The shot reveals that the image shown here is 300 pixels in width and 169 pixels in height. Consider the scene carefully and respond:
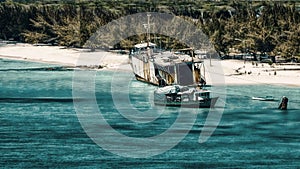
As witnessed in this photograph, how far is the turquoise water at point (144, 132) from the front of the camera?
71.4 m

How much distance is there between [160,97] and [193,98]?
521cm

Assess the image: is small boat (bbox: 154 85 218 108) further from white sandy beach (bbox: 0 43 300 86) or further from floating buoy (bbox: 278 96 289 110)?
white sandy beach (bbox: 0 43 300 86)

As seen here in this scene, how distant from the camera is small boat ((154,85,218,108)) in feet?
323

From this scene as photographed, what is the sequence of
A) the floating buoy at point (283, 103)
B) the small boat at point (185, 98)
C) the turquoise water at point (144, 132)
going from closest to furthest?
the turquoise water at point (144, 132)
the floating buoy at point (283, 103)
the small boat at point (185, 98)

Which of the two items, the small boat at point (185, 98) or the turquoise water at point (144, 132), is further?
the small boat at point (185, 98)

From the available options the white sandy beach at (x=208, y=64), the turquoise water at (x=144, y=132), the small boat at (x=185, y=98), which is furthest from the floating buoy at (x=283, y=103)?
the white sandy beach at (x=208, y=64)

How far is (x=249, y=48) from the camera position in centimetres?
14825

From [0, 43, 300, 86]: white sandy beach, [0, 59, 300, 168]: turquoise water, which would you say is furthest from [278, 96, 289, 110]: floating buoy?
[0, 43, 300, 86]: white sandy beach

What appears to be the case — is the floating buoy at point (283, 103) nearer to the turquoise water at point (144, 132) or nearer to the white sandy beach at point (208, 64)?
the turquoise water at point (144, 132)

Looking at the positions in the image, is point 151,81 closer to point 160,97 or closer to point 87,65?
point 160,97

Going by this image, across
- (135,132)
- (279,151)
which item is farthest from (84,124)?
(279,151)

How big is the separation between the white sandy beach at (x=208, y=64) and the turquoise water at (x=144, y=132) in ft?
14.1

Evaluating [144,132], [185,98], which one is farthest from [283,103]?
[144,132]

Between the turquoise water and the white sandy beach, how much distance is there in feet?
14.1
